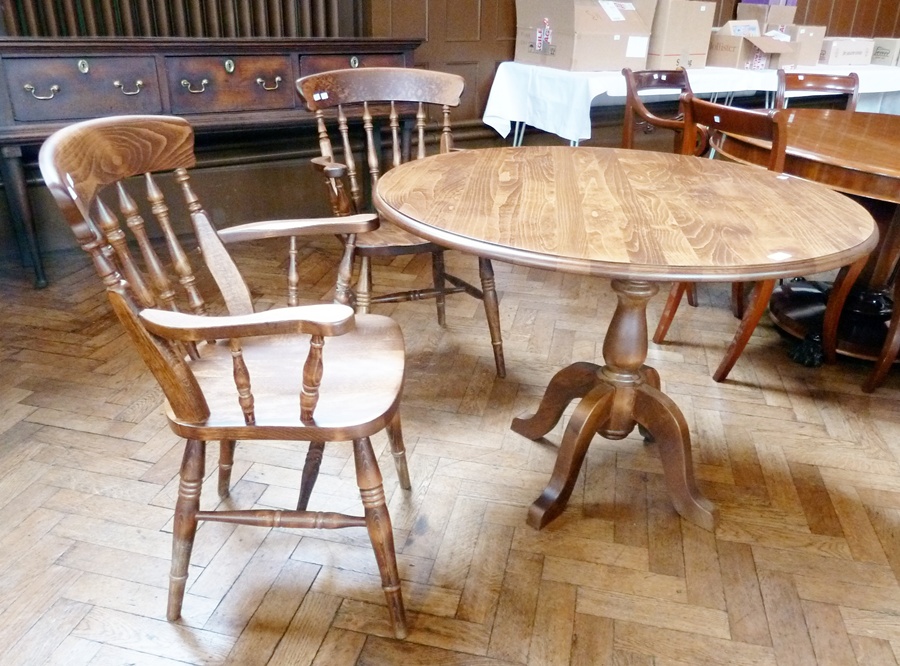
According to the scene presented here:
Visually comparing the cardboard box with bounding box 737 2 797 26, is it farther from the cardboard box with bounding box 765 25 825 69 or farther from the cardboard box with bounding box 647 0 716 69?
the cardboard box with bounding box 647 0 716 69

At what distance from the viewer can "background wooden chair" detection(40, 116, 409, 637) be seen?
965mm

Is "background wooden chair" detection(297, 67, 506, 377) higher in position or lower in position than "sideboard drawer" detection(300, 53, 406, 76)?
lower

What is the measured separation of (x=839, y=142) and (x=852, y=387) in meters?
0.77

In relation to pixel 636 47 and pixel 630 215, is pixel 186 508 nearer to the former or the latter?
pixel 630 215

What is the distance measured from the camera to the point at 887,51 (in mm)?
4227

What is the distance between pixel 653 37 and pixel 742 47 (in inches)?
21.0

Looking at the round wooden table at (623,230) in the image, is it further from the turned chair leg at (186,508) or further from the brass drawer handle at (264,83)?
the brass drawer handle at (264,83)

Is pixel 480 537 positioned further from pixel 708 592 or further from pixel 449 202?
pixel 449 202

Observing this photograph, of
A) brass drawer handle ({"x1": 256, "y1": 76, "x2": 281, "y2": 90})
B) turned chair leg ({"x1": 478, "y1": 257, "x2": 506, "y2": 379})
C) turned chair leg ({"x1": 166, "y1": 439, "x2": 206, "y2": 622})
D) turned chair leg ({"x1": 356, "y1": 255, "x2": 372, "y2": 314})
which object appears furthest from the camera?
brass drawer handle ({"x1": 256, "y1": 76, "x2": 281, "y2": 90})

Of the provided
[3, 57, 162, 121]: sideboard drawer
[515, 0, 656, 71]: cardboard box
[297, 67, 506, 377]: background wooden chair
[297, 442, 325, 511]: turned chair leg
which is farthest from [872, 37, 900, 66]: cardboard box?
[297, 442, 325, 511]: turned chair leg

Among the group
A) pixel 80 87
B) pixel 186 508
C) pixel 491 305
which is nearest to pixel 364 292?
pixel 491 305

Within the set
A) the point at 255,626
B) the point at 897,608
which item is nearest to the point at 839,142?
the point at 897,608

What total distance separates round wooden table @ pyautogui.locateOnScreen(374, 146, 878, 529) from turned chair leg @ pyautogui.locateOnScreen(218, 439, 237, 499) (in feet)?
2.14

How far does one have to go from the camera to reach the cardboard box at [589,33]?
3104 mm
